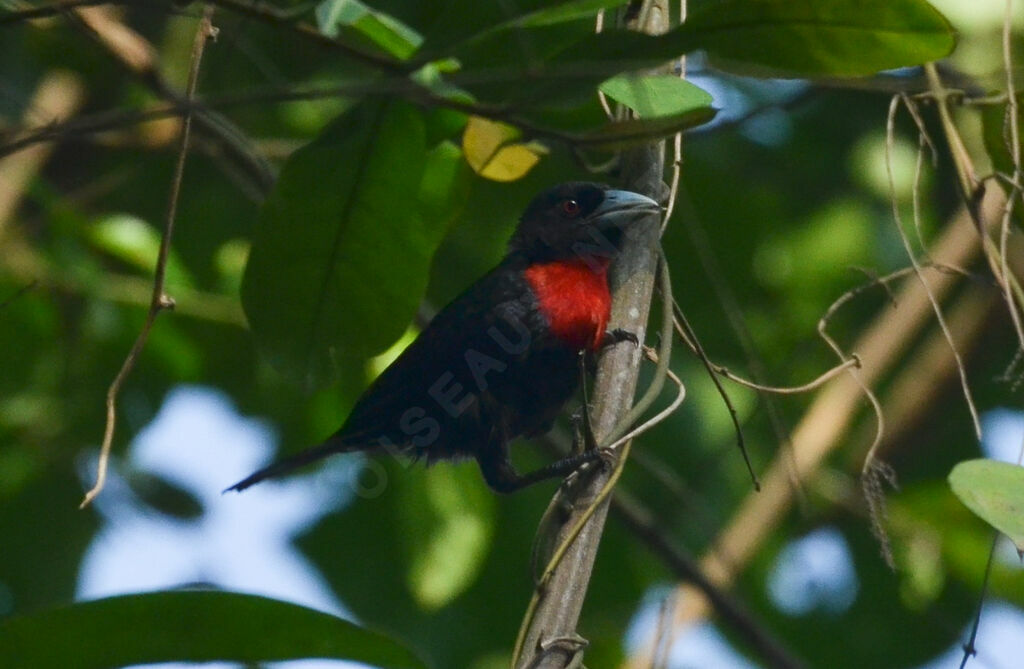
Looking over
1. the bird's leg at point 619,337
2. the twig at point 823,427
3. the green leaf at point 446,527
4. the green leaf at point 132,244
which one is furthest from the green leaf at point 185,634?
the twig at point 823,427

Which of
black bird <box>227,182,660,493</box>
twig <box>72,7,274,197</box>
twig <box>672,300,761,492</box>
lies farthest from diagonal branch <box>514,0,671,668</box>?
twig <box>72,7,274,197</box>

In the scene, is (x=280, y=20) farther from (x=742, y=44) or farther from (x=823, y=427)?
(x=823, y=427)

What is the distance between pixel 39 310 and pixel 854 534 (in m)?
3.24

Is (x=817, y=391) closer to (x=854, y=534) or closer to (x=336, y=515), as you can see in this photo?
(x=854, y=534)

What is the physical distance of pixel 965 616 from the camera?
5.21 meters

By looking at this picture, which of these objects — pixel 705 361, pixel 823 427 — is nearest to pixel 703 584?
pixel 823 427

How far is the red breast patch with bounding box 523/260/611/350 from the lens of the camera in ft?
11.3

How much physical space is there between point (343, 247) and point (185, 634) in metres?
0.92

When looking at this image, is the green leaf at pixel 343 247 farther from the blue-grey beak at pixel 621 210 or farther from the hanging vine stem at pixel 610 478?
the hanging vine stem at pixel 610 478

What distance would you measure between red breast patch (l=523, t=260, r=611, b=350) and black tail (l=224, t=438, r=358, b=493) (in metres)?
0.72

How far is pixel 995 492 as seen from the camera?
6.84 ft

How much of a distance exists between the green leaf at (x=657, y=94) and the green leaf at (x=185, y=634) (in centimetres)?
111

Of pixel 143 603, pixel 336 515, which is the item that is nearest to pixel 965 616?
pixel 336 515

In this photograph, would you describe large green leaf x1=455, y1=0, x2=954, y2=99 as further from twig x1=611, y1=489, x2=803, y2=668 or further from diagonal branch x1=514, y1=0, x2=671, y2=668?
twig x1=611, y1=489, x2=803, y2=668
